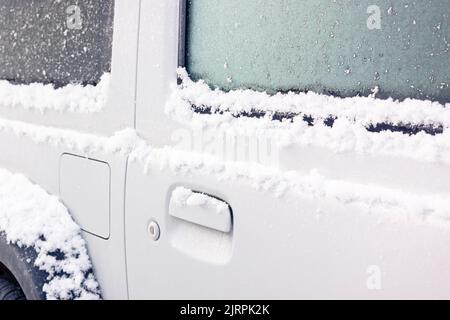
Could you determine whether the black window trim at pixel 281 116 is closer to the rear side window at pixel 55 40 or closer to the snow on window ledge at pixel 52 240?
the rear side window at pixel 55 40

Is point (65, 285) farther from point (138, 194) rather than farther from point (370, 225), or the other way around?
point (370, 225)

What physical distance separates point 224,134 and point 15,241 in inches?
36.5

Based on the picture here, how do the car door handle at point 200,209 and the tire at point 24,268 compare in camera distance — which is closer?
the car door handle at point 200,209

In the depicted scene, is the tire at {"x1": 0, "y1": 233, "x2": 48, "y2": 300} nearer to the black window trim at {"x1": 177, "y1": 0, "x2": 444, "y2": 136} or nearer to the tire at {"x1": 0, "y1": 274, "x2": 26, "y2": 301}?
the tire at {"x1": 0, "y1": 274, "x2": 26, "y2": 301}

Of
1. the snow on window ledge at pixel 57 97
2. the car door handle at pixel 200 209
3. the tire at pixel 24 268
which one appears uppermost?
the snow on window ledge at pixel 57 97

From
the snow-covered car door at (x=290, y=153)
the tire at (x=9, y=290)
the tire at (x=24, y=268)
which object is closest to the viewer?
the snow-covered car door at (x=290, y=153)

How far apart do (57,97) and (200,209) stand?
827 millimetres

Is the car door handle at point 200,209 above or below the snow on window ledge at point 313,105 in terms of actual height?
below

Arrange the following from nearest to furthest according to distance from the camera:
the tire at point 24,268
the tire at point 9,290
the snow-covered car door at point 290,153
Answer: the snow-covered car door at point 290,153 → the tire at point 24,268 → the tire at point 9,290

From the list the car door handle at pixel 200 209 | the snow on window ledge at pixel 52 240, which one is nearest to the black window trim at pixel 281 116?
the car door handle at pixel 200 209

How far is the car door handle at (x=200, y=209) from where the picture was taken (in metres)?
1.31

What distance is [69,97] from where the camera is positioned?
1733mm

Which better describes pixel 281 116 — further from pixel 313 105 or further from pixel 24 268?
pixel 24 268

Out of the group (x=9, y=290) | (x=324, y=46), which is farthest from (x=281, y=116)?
(x=9, y=290)
